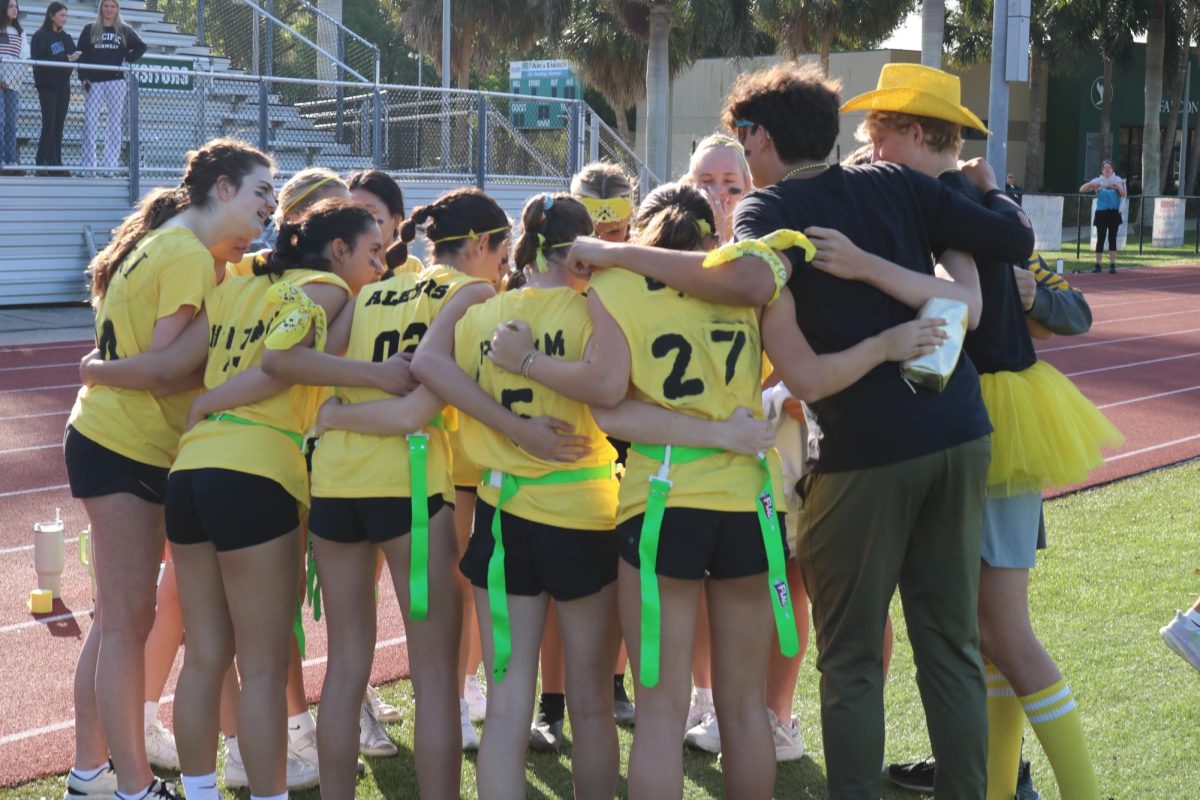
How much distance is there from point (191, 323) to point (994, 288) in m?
2.12

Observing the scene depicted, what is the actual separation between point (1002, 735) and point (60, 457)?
6947 millimetres

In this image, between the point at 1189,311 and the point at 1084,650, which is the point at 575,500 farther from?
the point at 1189,311

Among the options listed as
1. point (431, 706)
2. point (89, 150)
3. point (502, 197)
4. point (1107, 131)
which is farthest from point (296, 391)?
point (1107, 131)

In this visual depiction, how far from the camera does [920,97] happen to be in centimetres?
330

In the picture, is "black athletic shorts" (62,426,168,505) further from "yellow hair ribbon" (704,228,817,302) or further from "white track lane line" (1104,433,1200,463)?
"white track lane line" (1104,433,1200,463)

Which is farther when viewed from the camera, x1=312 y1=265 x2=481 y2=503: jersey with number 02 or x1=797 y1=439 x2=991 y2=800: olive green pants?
x1=312 y1=265 x2=481 y2=503: jersey with number 02

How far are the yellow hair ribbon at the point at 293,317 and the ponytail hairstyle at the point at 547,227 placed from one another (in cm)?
54

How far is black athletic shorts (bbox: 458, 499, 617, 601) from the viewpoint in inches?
125

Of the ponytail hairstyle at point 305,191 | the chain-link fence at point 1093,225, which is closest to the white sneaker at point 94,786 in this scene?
the ponytail hairstyle at point 305,191

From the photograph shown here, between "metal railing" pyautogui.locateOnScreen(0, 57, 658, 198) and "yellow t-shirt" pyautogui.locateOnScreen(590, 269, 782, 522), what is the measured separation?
42.5 ft

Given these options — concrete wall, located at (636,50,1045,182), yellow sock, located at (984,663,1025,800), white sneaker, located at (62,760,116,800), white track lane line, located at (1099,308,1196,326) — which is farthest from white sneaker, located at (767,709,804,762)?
concrete wall, located at (636,50,1045,182)

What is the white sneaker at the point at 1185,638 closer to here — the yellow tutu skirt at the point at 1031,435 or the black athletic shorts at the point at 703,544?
the yellow tutu skirt at the point at 1031,435

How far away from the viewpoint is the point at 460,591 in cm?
344

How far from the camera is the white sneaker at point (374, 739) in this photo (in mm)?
4230
